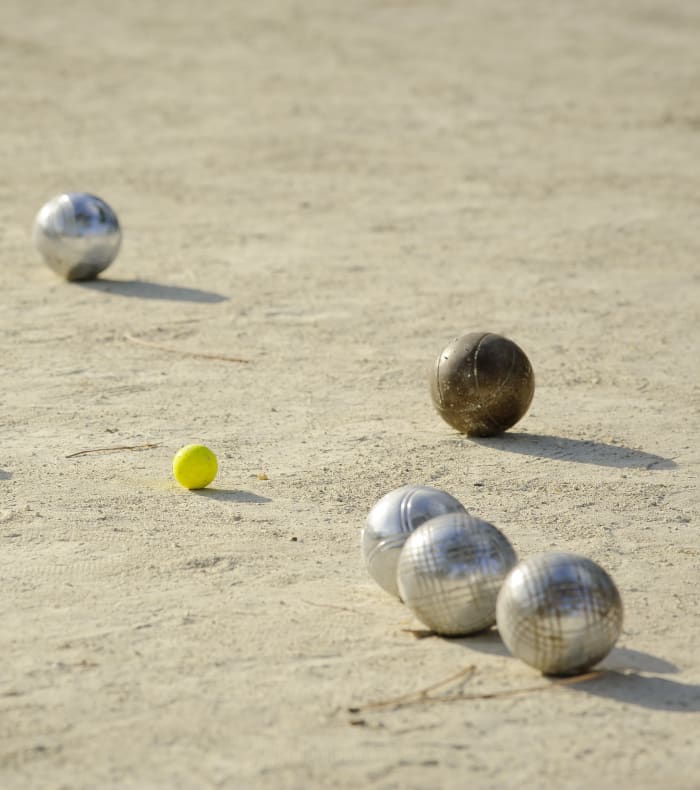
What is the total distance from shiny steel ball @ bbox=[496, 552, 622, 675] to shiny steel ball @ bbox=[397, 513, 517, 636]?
0.26 meters

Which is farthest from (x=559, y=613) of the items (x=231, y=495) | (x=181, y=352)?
(x=181, y=352)

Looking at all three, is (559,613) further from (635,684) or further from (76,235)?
(76,235)

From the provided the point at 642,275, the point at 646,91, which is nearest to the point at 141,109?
the point at 646,91

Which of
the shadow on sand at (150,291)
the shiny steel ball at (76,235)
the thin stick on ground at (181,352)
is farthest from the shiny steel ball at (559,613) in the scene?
the shiny steel ball at (76,235)

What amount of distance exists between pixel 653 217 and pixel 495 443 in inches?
295

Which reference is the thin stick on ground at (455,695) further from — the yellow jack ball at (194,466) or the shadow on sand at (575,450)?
the shadow on sand at (575,450)

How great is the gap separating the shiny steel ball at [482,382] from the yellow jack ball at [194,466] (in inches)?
68.7

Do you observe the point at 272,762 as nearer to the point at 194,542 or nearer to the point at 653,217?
the point at 194,542

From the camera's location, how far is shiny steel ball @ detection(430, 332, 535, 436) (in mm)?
8828

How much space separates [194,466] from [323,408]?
1.91m

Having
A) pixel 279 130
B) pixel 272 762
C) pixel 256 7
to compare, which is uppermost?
pixel 256 7

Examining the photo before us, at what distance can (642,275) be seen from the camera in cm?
1346

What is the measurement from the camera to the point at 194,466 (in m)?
7.91

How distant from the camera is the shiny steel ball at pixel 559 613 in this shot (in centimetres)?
555
